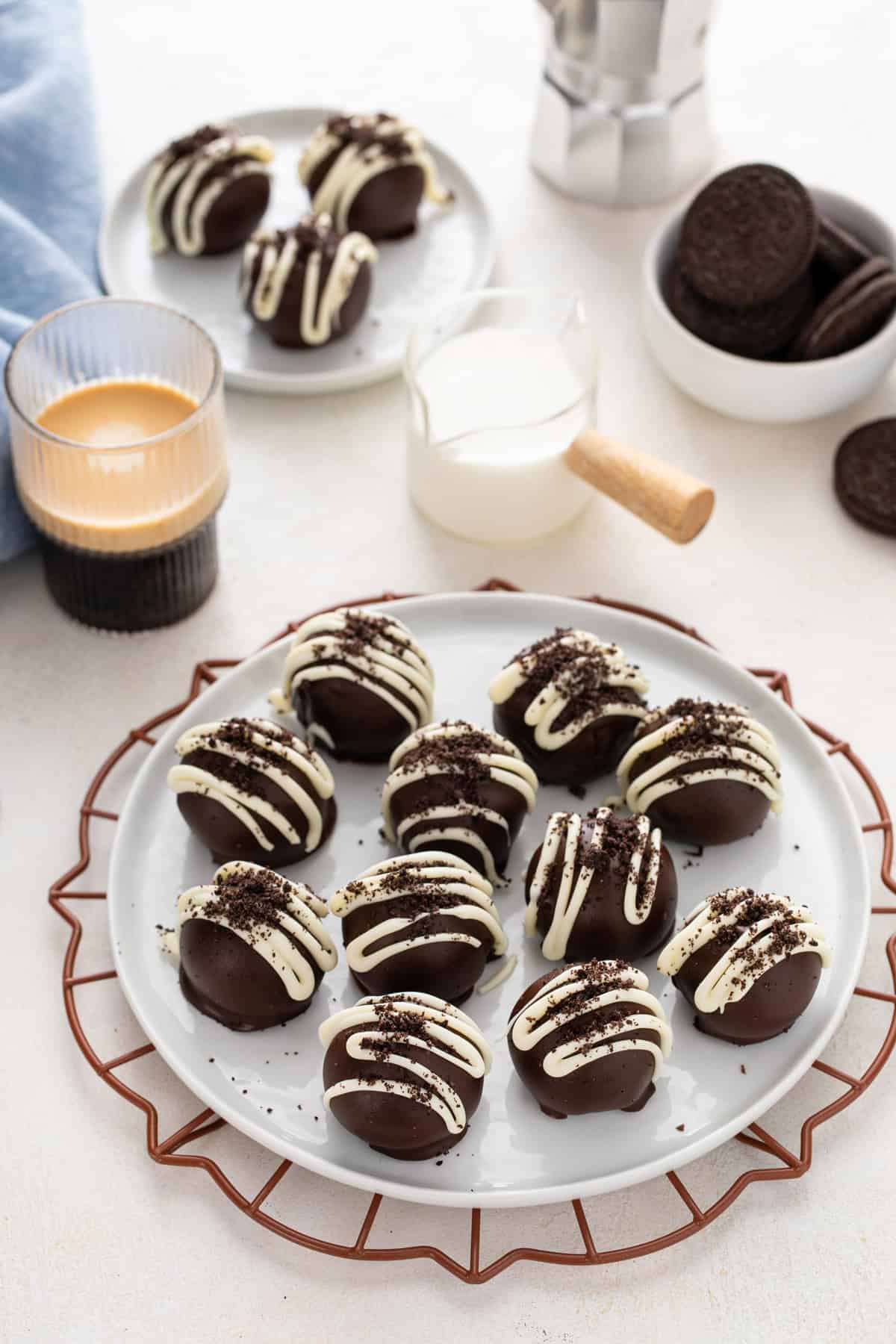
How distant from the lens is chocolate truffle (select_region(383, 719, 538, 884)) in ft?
4.37

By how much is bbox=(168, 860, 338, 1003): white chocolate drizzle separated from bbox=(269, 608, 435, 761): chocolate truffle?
20 centimetres

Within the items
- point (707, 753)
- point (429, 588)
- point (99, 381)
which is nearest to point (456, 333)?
point (429, 588)

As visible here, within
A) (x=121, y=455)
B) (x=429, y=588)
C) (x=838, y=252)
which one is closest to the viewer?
(x=121, y=455)

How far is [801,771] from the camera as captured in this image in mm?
1489

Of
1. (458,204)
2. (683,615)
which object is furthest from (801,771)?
(458,204)

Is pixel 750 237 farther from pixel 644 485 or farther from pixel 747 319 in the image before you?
pixel 644 485

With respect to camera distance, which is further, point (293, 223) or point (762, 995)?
point (293, 223)

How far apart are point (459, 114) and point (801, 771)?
4.18 ft

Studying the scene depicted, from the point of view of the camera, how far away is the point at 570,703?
55.6 inches

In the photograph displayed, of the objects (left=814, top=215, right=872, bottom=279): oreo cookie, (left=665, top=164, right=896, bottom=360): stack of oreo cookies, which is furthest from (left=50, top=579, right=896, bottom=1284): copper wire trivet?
(left=814, top=215, right=872, bottom=279): oreo cookie

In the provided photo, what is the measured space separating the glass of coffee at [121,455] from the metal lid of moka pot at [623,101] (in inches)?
28.6

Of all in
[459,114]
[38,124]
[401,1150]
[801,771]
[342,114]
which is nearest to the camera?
[401,1150]

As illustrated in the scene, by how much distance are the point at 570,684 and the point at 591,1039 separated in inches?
14.6

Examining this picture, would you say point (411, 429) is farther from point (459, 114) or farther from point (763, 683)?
point (459, 114)
